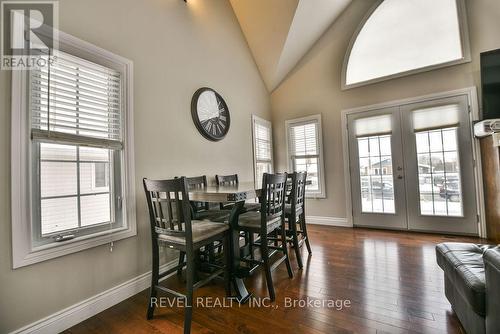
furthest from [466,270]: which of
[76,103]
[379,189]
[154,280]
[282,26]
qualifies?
[282,26]

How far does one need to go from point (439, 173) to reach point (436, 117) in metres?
0.84

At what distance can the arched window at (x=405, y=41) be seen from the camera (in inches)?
128

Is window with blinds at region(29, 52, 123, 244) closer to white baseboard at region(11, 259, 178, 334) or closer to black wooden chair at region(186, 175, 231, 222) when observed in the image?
white baseboard at region(11, 259, 178, 334)

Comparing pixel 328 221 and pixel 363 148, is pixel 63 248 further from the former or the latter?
pixel 363 148

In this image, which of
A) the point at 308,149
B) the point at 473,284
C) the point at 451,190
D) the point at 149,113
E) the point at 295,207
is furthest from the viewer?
the point at 308,149

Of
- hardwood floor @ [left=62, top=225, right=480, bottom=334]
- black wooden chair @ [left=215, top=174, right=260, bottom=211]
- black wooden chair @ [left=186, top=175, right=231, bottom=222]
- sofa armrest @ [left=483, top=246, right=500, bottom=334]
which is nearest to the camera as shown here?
sofa armrest @ [left=483, top=246, right=500, bottom=334]

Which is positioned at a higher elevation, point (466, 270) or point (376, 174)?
point (376, 174)

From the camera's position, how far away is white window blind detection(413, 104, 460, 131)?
10.7 ft

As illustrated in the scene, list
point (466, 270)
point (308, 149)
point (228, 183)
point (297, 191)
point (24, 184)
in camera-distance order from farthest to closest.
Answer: point (308, 149)
point (228, 183)
point (297, 191)
point (24, 184)
point (466, 270)

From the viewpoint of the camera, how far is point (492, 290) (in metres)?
1.01

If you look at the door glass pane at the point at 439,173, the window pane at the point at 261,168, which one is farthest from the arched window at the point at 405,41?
the window pane at the point at 261,168

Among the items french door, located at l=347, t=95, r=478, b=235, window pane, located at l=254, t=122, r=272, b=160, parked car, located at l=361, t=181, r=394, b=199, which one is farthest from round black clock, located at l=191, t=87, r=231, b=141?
parked car, located at l=361, t=181, r=394, b=199

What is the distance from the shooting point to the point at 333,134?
4.11m

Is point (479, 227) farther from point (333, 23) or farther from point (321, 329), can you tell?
point (333, 23)
